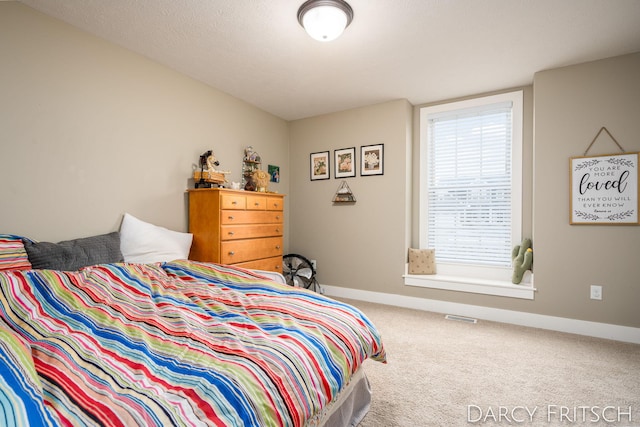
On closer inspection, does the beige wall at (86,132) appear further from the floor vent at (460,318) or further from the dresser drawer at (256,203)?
the floor vent at (460,318)

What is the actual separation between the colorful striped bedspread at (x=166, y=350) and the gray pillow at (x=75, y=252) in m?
0.41

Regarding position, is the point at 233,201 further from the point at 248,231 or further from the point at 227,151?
the point at 227,151

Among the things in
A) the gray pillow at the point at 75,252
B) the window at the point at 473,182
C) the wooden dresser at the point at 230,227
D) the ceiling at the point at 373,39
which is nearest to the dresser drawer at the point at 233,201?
the wooden dresser at the point at 230,227

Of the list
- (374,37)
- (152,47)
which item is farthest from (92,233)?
(374,37)

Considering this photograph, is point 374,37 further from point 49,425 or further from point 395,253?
point 49,425

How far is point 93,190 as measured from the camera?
7.89ft

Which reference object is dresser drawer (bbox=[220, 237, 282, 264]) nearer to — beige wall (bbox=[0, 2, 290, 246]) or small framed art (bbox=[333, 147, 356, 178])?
beige wall (bbox=[0, 2, 290, 246])

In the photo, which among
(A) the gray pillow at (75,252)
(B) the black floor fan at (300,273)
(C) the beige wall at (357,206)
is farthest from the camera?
(B) the black floor fan at (300,273)

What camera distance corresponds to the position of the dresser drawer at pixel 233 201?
9.46 feet

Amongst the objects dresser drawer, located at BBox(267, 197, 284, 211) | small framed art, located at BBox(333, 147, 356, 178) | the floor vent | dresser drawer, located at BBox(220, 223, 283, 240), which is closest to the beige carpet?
the floor vent

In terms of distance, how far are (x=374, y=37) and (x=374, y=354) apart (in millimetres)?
2283

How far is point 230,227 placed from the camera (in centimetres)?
294

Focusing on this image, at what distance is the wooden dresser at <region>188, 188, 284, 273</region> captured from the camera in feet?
9.41

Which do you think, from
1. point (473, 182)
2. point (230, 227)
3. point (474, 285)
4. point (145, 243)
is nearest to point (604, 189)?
point (473, 182)
